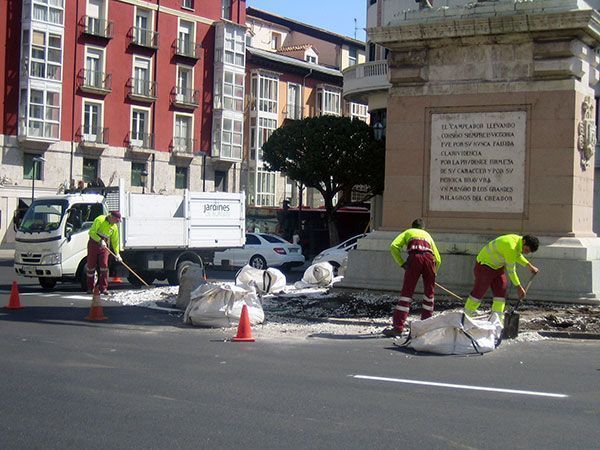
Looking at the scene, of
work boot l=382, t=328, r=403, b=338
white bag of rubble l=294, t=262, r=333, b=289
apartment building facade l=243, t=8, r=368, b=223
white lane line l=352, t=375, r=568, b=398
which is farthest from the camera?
apartment building facade l=243, t=8, r=368, b=223

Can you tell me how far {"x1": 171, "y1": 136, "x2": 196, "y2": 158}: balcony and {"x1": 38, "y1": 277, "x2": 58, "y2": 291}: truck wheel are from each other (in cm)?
3310

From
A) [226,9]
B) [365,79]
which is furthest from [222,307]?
[226,9]

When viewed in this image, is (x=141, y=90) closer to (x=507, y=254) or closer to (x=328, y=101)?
(x=328, y=101)

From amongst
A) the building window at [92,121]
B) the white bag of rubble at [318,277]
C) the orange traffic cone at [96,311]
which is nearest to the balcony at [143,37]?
the building window at [92,121]

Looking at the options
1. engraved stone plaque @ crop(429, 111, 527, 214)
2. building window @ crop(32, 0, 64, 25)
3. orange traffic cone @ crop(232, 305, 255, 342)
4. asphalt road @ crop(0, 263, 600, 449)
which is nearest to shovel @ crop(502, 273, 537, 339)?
asphalt road @ crop(0, 263, 600, 449)

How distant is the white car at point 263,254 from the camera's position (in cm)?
3322

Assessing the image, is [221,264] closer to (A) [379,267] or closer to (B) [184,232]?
(B) [184,232]

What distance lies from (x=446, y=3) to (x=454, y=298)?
74.7 ft

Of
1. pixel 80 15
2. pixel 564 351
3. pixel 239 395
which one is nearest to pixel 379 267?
pixel 564 351

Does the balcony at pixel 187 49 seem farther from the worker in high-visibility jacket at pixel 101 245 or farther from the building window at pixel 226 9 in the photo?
Result: the worker in high-visibility jacket at pixel 101 245

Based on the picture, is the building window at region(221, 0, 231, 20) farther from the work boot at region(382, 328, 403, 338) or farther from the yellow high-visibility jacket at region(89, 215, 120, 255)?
the work boot at region(382, 328, 403, 338)

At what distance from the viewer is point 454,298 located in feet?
48.6

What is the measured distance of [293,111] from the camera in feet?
208

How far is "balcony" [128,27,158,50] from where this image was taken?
51.3 meters
